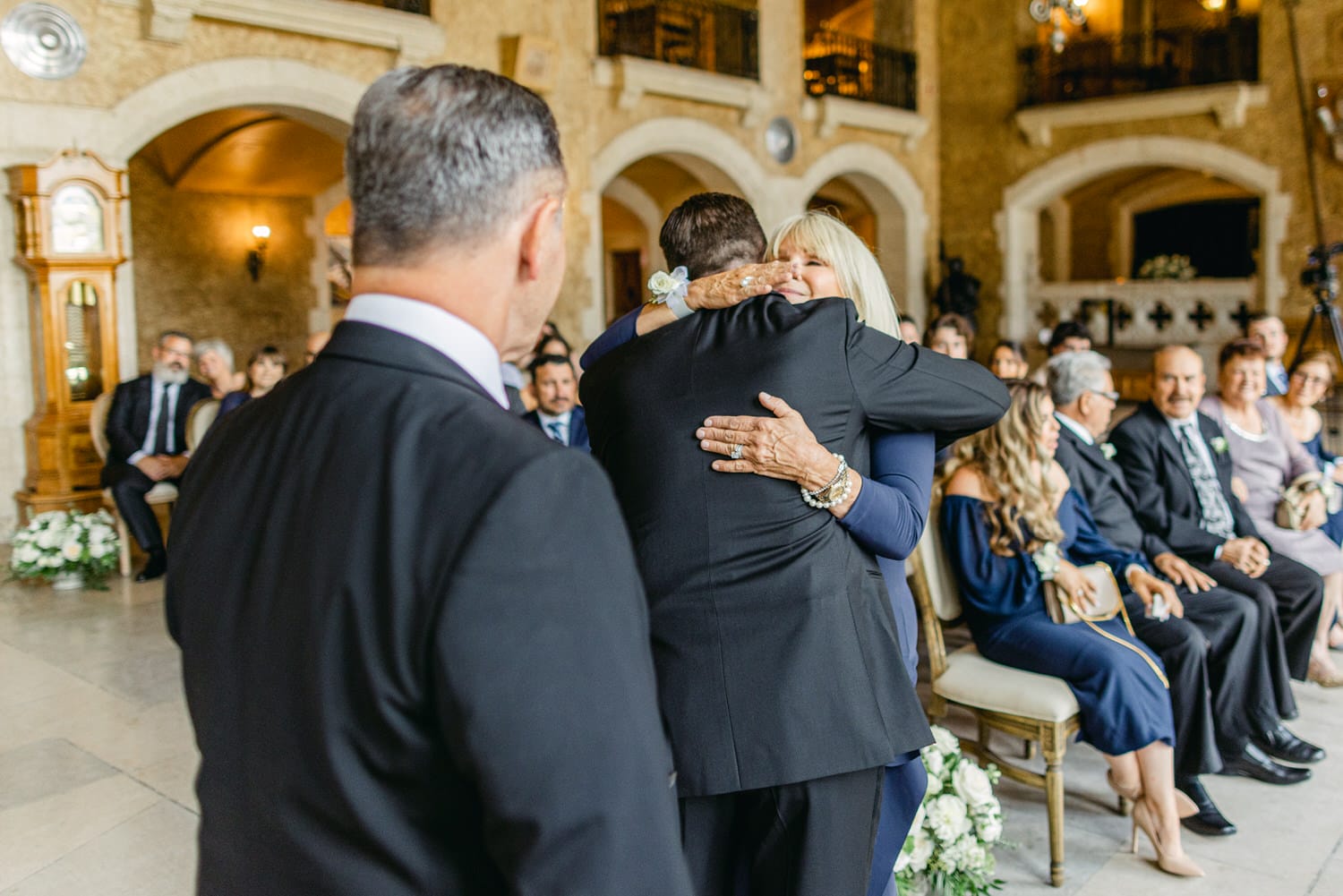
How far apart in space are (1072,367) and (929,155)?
10.3m

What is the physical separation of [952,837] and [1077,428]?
1.82 m

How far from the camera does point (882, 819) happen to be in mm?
1800

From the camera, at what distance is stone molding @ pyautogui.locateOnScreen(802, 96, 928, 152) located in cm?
1155

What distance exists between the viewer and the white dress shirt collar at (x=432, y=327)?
0.82m

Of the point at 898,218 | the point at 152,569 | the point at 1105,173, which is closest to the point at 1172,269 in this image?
the point at 1105,173

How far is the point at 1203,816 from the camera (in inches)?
116

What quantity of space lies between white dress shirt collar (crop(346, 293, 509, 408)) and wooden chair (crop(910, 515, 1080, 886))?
236 cm

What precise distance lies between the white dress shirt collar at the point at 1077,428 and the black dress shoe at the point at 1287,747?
1070 mm

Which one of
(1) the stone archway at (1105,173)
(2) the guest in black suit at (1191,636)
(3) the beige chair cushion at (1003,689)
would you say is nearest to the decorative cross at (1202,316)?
(1) the stone archway at (1105,173)

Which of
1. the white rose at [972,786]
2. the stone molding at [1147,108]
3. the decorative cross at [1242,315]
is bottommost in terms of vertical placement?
the white rose at [972,786]

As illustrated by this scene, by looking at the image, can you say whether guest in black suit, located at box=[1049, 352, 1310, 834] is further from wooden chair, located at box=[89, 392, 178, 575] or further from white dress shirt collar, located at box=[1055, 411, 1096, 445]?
wooden chair, located at box=[89, 392, 178, 575]

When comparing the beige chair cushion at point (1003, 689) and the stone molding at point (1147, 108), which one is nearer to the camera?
the beige chair cushion at point (1003, 689)

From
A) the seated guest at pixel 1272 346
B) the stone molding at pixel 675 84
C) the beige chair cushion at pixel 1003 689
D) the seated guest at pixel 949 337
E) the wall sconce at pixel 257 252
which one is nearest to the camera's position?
the beige chair cushion at pixel 1003 689

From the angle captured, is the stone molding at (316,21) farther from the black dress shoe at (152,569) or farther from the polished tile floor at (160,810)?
the polished tile floor at (160,810)
